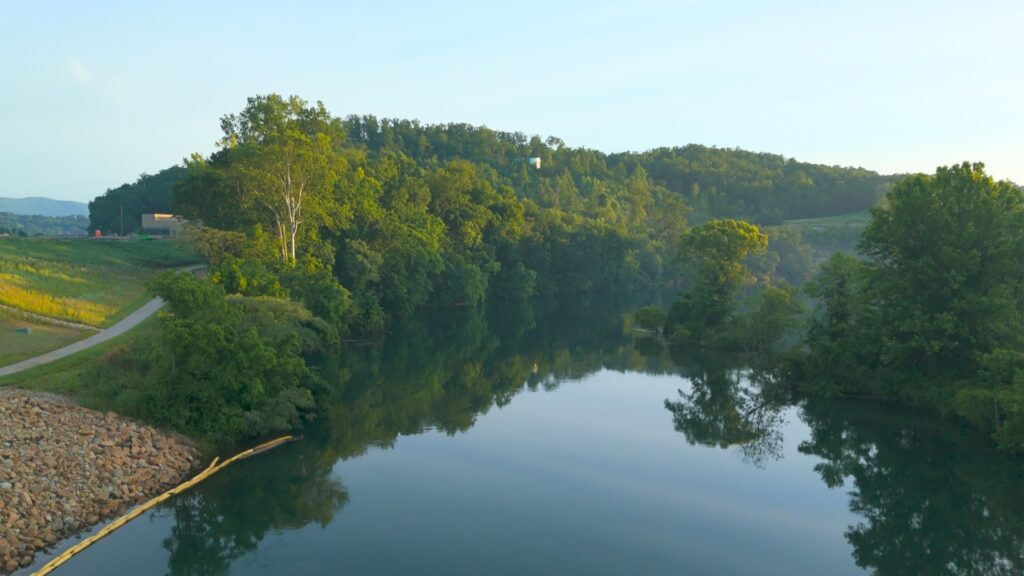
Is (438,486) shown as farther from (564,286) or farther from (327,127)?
(564,286)

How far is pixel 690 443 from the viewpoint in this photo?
114 ft

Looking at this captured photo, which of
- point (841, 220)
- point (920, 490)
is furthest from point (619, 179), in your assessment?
point (920, 490)

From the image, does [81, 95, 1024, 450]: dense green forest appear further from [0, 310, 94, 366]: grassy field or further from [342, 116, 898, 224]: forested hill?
[342, 116, 898, 224]: forested hill

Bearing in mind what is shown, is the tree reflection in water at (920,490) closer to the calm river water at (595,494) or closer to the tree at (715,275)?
the calm river water at (595,494)

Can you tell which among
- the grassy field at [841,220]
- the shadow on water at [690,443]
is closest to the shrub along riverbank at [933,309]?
the shadow on water at [690,443]

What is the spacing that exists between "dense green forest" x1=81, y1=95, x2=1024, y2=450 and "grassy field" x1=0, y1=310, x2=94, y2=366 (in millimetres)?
5018

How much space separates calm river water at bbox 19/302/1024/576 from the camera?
879 inches

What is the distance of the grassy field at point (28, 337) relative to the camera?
34750mm

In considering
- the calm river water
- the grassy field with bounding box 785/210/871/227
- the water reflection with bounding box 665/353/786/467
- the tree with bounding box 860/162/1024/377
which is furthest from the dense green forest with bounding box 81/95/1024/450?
the grassy field with bounding box 785/210/871/227

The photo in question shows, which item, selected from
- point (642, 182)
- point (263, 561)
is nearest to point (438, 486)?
point (263, 561)

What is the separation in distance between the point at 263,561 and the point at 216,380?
388 inches

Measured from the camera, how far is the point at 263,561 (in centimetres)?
2197

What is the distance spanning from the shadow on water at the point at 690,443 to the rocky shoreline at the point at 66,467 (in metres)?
1.79

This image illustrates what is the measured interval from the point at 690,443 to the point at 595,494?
8.82 m
